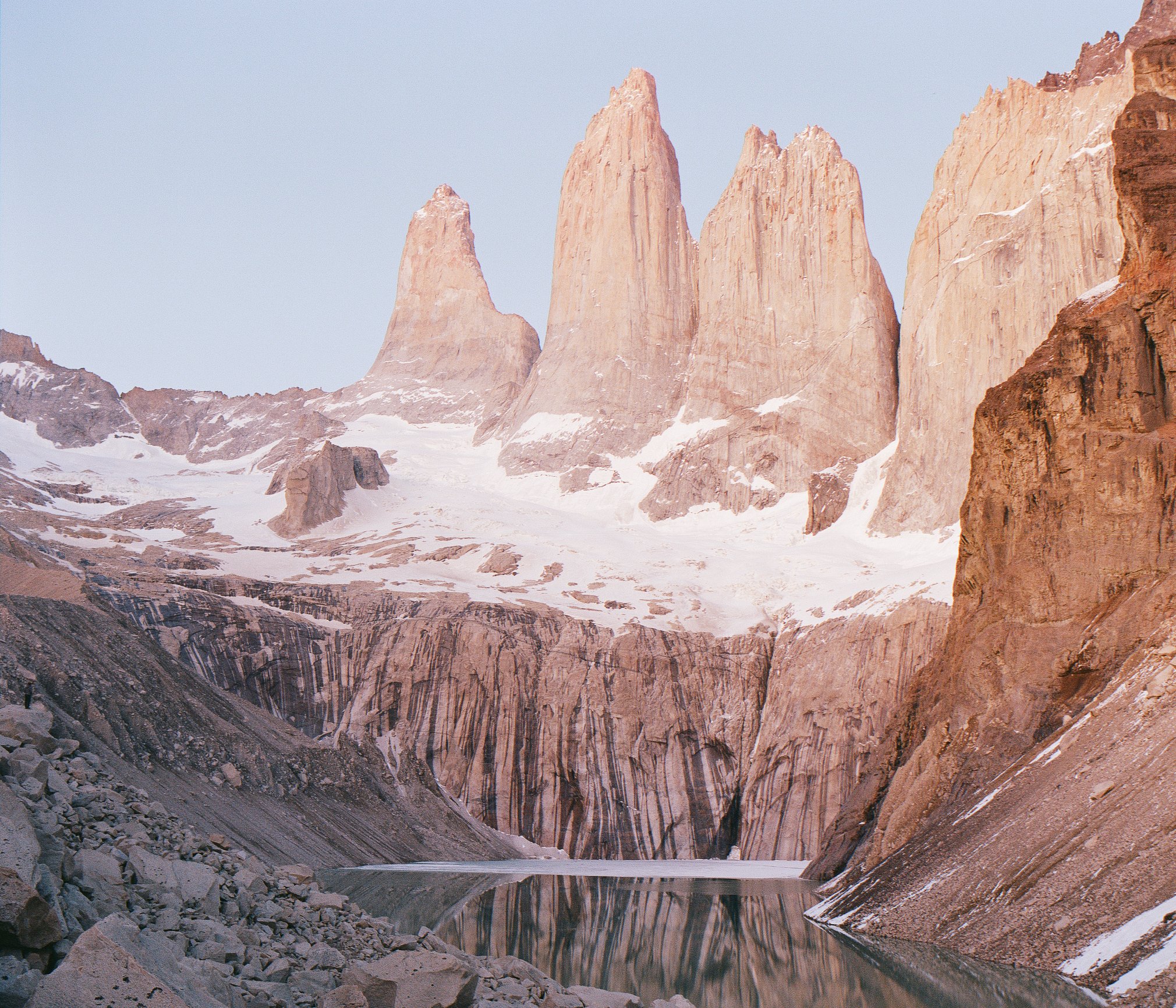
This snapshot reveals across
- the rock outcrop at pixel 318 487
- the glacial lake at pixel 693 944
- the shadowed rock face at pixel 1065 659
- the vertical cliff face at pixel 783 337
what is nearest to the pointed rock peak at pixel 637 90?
the vertical cliff face at pixel 783 337

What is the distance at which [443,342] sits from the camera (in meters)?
145

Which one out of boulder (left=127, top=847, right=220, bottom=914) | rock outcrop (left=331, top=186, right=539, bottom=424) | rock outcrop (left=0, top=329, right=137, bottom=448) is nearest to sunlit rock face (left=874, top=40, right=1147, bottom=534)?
rock outcrop (left=331, top=186, right=539, bottom=424)

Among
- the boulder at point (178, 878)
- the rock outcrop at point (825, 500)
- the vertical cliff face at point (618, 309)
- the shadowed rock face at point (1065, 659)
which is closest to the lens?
the boulder at point (178, 878)

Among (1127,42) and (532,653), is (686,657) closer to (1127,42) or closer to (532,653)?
(532,653)

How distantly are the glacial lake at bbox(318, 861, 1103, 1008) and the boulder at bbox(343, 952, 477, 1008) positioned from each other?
725cm

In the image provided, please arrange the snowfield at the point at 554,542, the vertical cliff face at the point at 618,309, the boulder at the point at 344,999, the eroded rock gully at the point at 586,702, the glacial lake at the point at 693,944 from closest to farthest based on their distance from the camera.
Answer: the boulder at the point at 344,999 < the glacial lake at the point at 693,944 < the eroded rock gully at the point at 586,702 < the snowfield at the point at 554,542 < the vertical cliff face at the point at 618,309

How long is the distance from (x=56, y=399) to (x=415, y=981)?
13947 cm

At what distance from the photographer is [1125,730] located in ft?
74.4

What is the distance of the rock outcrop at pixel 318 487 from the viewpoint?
86.9 metres

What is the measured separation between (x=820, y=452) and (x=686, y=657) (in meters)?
35.0

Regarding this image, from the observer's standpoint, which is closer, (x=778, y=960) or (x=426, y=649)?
(x=778, y=960)

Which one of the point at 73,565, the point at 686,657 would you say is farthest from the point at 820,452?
the point at 73,565

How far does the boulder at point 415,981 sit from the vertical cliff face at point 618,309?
95.2m

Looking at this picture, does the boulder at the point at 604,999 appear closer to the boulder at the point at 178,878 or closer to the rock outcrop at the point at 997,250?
the boulder at the point at 178,878
